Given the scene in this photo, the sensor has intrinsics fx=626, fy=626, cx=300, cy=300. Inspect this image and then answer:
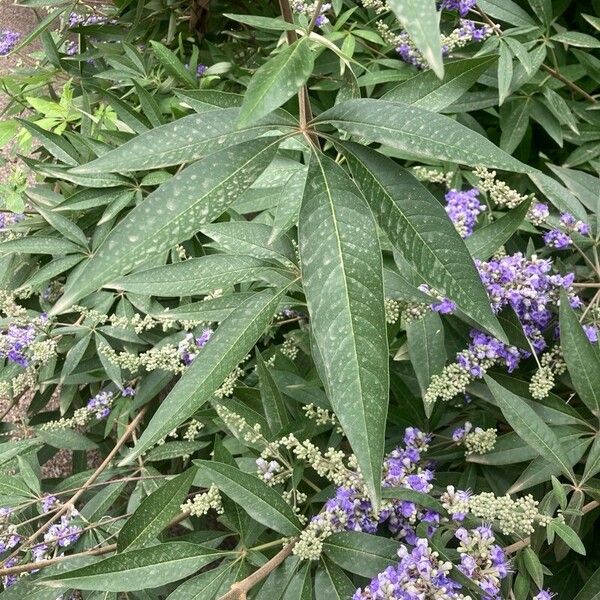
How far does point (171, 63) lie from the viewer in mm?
2133

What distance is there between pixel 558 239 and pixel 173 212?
100 cm

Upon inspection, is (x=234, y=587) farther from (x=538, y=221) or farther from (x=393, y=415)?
(x=538, y=221)

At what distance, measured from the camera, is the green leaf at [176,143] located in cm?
87

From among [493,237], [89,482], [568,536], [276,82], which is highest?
[276,82]

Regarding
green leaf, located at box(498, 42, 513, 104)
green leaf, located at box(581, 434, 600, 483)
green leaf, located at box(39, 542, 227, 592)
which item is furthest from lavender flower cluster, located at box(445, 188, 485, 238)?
green leaf, located at box(39, 542, 227, 592)

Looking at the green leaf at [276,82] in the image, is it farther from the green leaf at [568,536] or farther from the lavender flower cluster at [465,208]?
the green leaf at [568,536]

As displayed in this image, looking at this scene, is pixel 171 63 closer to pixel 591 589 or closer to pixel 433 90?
pixel 433 90

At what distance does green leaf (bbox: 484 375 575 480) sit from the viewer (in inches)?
47.3

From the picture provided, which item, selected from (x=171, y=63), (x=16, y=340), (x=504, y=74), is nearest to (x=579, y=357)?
(x=504, y=74)

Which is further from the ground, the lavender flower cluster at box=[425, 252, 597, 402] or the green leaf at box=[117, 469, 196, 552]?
the lavender flower cluster at box=[425, 252, 597, 402]

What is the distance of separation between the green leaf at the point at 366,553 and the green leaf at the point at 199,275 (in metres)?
0.52

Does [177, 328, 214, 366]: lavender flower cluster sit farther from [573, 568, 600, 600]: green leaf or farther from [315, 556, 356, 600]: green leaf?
[573, 568, 600, 600]: green leaf

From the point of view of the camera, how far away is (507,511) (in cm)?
106

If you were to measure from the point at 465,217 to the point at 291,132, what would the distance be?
1.97 ft
